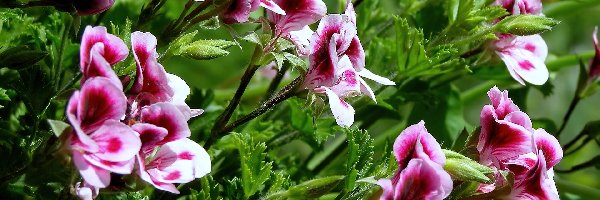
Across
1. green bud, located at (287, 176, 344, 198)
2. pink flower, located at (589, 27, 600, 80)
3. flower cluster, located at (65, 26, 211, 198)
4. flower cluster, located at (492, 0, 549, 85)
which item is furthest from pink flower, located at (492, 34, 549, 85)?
flower cluster, located at (65, 26, 211, 198)

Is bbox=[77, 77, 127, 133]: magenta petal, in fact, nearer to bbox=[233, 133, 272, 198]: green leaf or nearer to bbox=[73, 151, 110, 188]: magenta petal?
bbox=[73, 151, 110, 188]: magenta petal

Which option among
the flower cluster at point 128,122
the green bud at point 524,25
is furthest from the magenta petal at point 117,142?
the green bud at point 524,25

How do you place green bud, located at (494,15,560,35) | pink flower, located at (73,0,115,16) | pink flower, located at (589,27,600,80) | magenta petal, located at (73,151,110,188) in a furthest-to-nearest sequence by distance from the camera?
pink flower, located at (589,27,600,80) < green bud, located at (494,15,560,35) < pink flower, located at (73,0,115,16) < magenta petal, located at (73,151,110,188)

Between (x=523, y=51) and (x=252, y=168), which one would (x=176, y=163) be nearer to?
(x=252, y=168)

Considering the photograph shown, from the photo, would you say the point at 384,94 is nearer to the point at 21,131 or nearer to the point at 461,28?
the point at 461,28

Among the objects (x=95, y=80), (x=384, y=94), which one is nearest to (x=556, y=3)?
(x=384, y=94)

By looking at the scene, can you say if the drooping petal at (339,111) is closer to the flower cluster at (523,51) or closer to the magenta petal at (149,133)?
the magenta petal at (149,133)

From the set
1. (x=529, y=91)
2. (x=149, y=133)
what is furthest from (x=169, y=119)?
(x=529, y=91)
